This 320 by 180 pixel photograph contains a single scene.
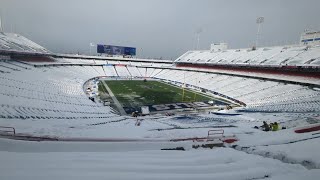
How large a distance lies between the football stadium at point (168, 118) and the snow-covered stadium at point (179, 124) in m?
0.05

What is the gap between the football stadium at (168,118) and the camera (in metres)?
5.53

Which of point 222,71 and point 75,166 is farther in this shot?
point 222,71

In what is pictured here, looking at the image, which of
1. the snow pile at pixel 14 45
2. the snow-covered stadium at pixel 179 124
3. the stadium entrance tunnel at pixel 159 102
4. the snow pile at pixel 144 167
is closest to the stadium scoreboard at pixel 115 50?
the snow-covered stadium at pixel 179 124

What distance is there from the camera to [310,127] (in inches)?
480

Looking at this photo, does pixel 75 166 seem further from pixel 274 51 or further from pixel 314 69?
pixel 274 51

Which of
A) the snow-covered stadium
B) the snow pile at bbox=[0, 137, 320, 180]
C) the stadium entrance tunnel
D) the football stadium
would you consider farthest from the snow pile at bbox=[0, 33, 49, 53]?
the snow pile at bbox=[0, 137, 320, 180]

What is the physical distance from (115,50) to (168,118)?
68185 millimetres

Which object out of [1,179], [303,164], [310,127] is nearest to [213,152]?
[303,164]

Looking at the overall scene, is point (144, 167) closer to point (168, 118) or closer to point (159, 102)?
point (168, 118)

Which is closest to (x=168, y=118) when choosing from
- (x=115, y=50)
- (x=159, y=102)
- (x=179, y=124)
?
(x=179, y=124)

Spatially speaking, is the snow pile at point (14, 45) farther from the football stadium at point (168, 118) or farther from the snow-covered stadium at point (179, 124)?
the football stadium at point (168, 118)

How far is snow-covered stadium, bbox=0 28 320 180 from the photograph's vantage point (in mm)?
5457

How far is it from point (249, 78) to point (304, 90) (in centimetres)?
1595

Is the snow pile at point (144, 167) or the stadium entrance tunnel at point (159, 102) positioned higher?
the snow pile at point (144, 167)
